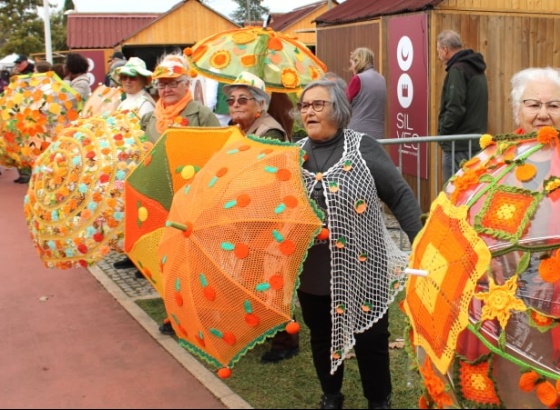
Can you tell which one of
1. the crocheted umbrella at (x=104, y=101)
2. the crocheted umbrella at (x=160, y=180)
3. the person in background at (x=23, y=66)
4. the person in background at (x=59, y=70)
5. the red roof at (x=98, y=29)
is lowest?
the crocheted umbrella at (x=160, y=180)

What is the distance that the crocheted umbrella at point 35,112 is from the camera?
35.2 feet

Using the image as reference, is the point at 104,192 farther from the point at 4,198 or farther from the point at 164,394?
the point at 4,198

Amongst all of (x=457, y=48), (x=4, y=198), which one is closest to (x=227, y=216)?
(x=457, y=48)

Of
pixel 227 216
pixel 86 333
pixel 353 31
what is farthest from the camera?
pixel 353 31

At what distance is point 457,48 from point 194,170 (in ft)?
14.9

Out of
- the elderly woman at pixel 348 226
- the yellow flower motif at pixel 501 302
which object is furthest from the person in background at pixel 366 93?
the yellow flower motif at pixel 501 302

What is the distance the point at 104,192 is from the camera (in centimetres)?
519

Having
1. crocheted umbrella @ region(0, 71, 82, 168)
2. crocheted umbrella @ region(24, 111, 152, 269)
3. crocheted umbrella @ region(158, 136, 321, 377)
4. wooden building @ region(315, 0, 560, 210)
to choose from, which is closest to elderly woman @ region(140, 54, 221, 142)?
crocheted umbrella @ region(24, 111, 152, 269)

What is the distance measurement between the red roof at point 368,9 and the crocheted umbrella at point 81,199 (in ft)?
15.1

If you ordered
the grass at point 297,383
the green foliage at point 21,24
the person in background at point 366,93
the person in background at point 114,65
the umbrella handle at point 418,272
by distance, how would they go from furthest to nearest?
the green foliage at point 21,24 → the person in background at point 114,65 → the person in background at point 366,93 → the grass at point 297,383 → the umbrella handle at point 418,272

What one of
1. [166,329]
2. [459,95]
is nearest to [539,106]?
[166,329]

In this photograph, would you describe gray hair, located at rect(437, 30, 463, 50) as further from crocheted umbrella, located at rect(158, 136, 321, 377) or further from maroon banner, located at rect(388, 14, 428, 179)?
crocheted umbrella, located at rect(158, 136, 321, 377)

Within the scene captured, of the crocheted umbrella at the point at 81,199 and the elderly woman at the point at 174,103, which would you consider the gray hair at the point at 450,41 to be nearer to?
the elderly woman at the point at 174,103

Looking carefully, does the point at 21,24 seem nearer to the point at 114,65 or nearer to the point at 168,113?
the point at 114,65
